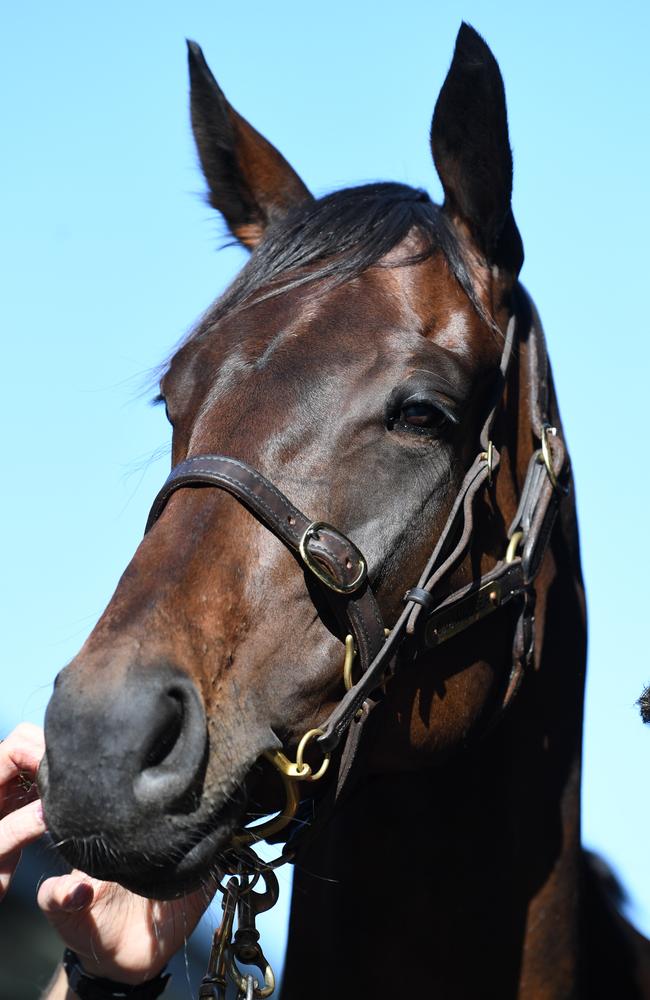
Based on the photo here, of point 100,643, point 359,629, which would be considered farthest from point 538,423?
point 100,643

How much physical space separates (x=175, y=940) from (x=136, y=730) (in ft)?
4.00

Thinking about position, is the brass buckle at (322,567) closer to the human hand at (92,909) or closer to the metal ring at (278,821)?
the metal ring at (278,821)

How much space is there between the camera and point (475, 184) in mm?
3230

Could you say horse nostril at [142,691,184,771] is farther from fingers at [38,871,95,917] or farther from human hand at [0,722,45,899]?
fingers at [38,871,95,917]

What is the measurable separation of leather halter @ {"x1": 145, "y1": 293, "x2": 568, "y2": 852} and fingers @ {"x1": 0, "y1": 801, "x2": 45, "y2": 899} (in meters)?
0.75

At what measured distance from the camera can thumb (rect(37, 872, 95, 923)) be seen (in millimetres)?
2777

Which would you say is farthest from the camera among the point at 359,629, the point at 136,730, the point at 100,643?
the point at 359,629

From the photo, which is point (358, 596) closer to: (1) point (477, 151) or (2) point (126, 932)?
(2) point (126, 932)

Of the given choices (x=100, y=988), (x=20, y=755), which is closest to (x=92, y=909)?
(x=100, y=988)

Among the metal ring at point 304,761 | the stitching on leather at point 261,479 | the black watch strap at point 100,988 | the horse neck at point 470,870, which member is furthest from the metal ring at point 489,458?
the black watch strap at point 100,988

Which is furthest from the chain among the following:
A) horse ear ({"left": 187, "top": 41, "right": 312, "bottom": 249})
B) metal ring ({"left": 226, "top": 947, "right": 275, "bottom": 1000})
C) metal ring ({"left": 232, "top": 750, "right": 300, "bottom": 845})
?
horse ear ({"left": 187, "top": 41, "right": 312, "bottom": 249})

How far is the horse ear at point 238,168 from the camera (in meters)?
3.72

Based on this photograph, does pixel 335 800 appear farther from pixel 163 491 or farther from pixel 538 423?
pixel 538 423

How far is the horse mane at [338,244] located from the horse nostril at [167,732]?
1.26m
